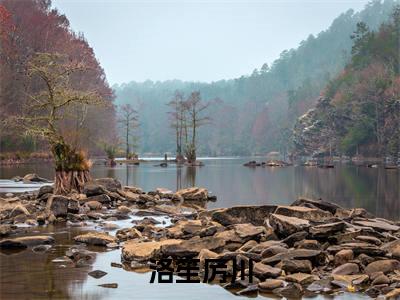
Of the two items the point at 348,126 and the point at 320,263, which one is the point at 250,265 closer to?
the point at 320,263

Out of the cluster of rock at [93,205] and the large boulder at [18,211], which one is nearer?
the cluster of rock at [93,205]

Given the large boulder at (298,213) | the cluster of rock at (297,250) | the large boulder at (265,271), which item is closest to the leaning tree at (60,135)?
the cluster of rock at (297,250)

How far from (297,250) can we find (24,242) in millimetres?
6790

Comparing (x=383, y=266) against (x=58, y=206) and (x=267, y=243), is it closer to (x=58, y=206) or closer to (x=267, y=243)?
(x=267, y=243)

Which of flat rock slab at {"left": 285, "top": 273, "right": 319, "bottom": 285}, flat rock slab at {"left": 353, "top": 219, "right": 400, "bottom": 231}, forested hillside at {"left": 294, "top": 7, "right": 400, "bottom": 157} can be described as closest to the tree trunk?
flat rock slab at {"left": 353, "top": 219, "right": 400, "bottom": 231}

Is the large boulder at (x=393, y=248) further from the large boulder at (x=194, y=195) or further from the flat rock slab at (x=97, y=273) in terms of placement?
the large boulder at (x=194, y=195)

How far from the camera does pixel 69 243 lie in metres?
14.1

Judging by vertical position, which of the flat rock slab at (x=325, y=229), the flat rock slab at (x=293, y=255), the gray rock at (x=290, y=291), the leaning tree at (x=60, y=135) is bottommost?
the gray rock at (x=290, y=291)

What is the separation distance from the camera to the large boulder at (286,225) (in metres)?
13.4

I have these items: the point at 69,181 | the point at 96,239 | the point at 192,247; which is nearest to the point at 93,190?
the point at 69,181

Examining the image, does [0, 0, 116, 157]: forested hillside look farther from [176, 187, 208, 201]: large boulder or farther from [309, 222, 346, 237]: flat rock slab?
[309, 222, 346, 237]: flat rock slab

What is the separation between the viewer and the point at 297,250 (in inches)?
455

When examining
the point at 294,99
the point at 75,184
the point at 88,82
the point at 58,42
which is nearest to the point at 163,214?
the point at 75,184

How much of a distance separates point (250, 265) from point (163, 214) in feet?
34.6
